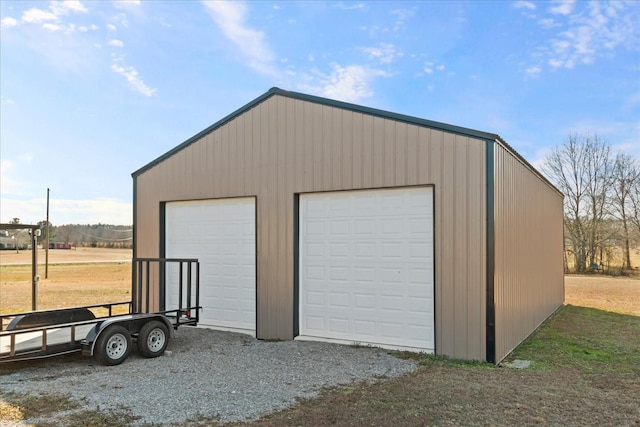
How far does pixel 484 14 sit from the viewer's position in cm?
977

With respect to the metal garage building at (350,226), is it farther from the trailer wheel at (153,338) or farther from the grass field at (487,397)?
the trailer wheel at (153,338)

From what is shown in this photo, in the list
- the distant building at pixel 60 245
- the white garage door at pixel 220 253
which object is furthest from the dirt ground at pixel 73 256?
the white garage door at pixel 220 253

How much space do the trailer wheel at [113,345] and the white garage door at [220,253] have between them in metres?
2.45

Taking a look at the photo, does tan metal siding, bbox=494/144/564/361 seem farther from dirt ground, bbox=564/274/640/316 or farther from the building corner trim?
dirt ground, bbox=564/274/640/316

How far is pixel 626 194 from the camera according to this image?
2630 centimetres

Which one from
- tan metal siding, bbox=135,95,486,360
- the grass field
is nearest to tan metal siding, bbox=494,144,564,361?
tan metal siding, bbox=135,95,486,360

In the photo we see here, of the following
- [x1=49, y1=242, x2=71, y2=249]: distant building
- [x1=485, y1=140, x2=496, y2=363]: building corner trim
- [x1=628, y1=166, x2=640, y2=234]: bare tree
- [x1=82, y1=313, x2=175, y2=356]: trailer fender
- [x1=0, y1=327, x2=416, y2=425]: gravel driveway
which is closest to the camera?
[x1=0, y1=327, x2=416, y2=425]: gravel driveway

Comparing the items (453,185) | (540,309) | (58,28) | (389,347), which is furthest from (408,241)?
(58,28)

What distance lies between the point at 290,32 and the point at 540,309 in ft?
26.2

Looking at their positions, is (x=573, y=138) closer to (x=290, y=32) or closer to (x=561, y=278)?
(x=561, y=278)

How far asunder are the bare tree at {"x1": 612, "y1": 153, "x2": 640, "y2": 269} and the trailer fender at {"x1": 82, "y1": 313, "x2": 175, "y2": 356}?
2798 centimetres

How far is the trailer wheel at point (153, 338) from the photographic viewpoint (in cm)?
618

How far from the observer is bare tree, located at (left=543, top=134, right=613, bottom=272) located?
27.1 m

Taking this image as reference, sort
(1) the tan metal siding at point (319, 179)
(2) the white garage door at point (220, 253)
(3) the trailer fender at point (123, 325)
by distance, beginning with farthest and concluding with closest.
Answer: (2) the white garage door at point (220, 253), (1) the tan metal siding at point (319, 179), (3) the trailer fender at point (123, 325)
